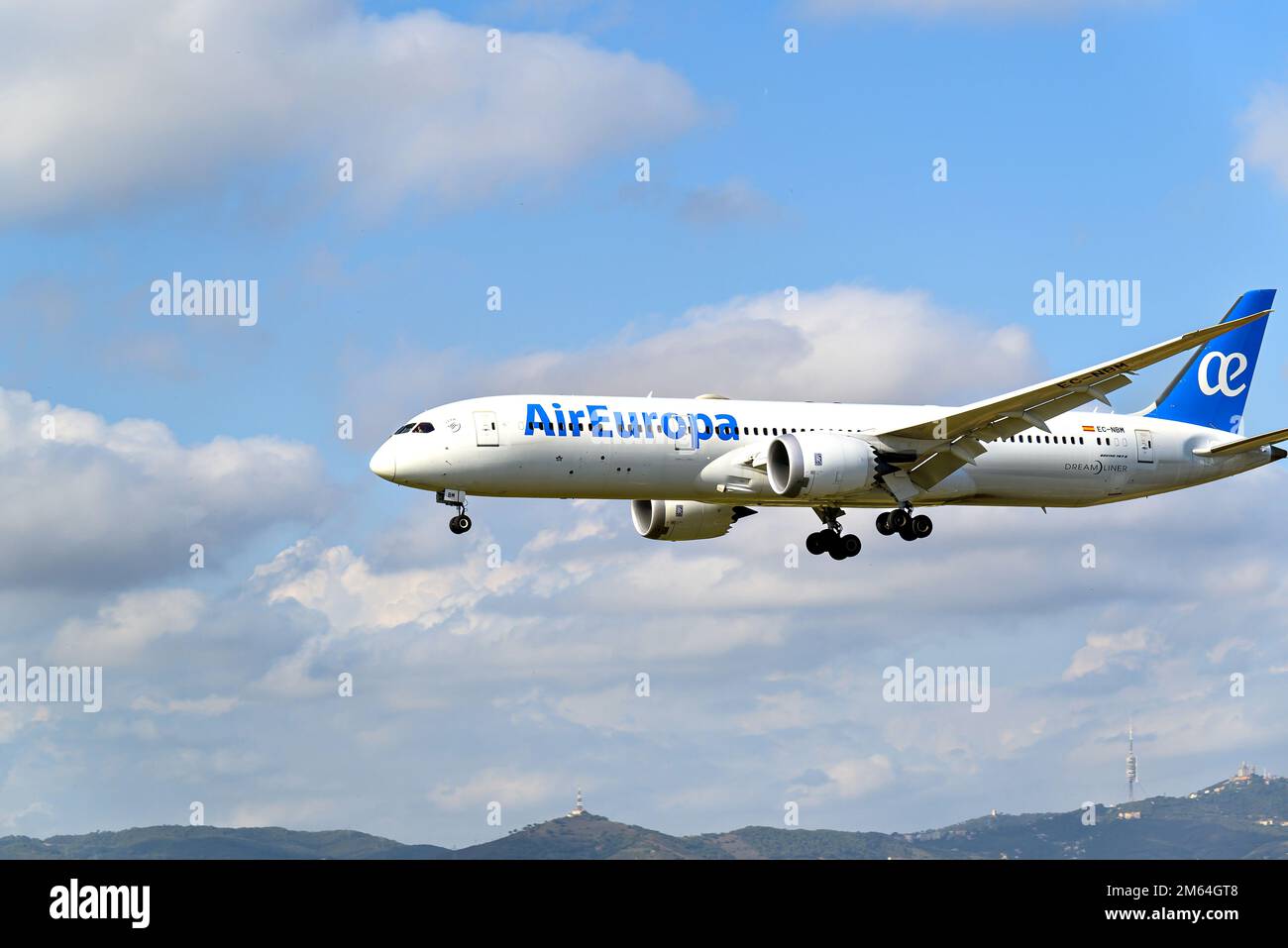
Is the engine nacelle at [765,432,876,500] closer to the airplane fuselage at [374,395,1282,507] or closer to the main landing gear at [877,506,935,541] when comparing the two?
the airplane fuselage at [374,395,1282,507]

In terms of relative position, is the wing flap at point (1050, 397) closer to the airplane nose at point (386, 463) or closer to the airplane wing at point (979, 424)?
the airplane wing at point (979, 424)

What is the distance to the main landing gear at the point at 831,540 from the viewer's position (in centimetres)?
6744

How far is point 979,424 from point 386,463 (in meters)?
21.3

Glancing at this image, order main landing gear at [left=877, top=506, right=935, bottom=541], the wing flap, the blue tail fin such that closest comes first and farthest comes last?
the wing flap < main landing gear at [left=877, top=506, right=935, bottom=541] < the blue tail fin

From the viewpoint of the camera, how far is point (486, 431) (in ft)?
188

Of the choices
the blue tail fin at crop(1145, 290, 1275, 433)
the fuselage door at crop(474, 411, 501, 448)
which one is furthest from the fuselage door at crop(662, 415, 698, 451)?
the blue tail fin at crop(1145, 290, 1275, 433)

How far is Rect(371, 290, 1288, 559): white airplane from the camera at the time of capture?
189 ft

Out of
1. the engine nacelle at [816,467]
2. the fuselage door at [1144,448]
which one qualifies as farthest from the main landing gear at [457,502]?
the fuselage door at [1144,448]

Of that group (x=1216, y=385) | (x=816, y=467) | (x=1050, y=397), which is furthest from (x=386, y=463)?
(x=1216, y=385)

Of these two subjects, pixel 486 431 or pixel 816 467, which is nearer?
pixel 486 431

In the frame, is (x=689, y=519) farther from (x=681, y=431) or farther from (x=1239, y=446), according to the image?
(x=1239, y=446)

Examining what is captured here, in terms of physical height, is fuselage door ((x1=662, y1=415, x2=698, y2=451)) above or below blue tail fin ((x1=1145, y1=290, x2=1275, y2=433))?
below

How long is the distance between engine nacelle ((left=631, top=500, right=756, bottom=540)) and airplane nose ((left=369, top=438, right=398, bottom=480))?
13531 mm
